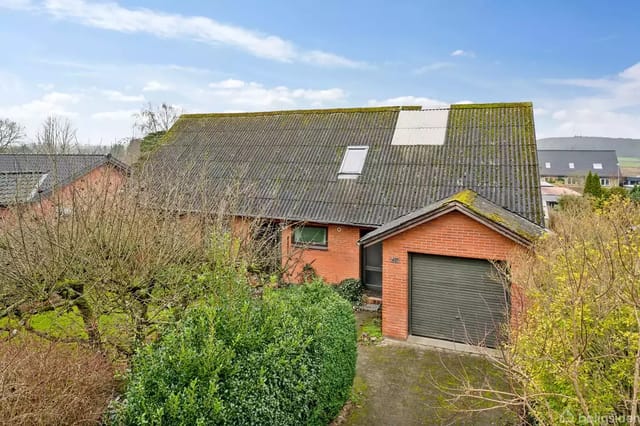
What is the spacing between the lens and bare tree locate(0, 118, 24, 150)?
3764 centimetres

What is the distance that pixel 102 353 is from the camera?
5.53m

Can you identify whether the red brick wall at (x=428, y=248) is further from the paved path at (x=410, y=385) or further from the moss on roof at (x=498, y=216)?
the paved path at (x=410, y=385)

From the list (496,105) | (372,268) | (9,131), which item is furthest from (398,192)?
(9,131)

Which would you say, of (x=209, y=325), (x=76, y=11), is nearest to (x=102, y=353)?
(x=209, y=325)

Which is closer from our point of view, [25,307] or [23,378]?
[23,378]

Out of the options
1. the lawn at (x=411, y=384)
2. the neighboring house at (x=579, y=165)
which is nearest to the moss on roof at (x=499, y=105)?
the lawn at (x=411, y=384)

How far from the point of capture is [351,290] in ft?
40.3

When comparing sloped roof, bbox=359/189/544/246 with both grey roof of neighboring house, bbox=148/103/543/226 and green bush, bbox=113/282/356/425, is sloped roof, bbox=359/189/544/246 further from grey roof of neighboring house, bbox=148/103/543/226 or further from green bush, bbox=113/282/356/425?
green bush, bbox=113/282/356/425

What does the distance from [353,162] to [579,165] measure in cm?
6960

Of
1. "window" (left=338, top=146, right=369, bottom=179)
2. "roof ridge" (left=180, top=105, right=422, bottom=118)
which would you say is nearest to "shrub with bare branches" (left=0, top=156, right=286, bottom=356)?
"window" (left=338, top=146, right=369, bottom=179)

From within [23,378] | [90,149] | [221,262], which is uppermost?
[90,149]

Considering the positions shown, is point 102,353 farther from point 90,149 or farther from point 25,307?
point 90,149

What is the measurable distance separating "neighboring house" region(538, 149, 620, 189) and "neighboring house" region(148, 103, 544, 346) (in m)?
57.8

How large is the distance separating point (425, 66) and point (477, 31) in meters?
4.05
